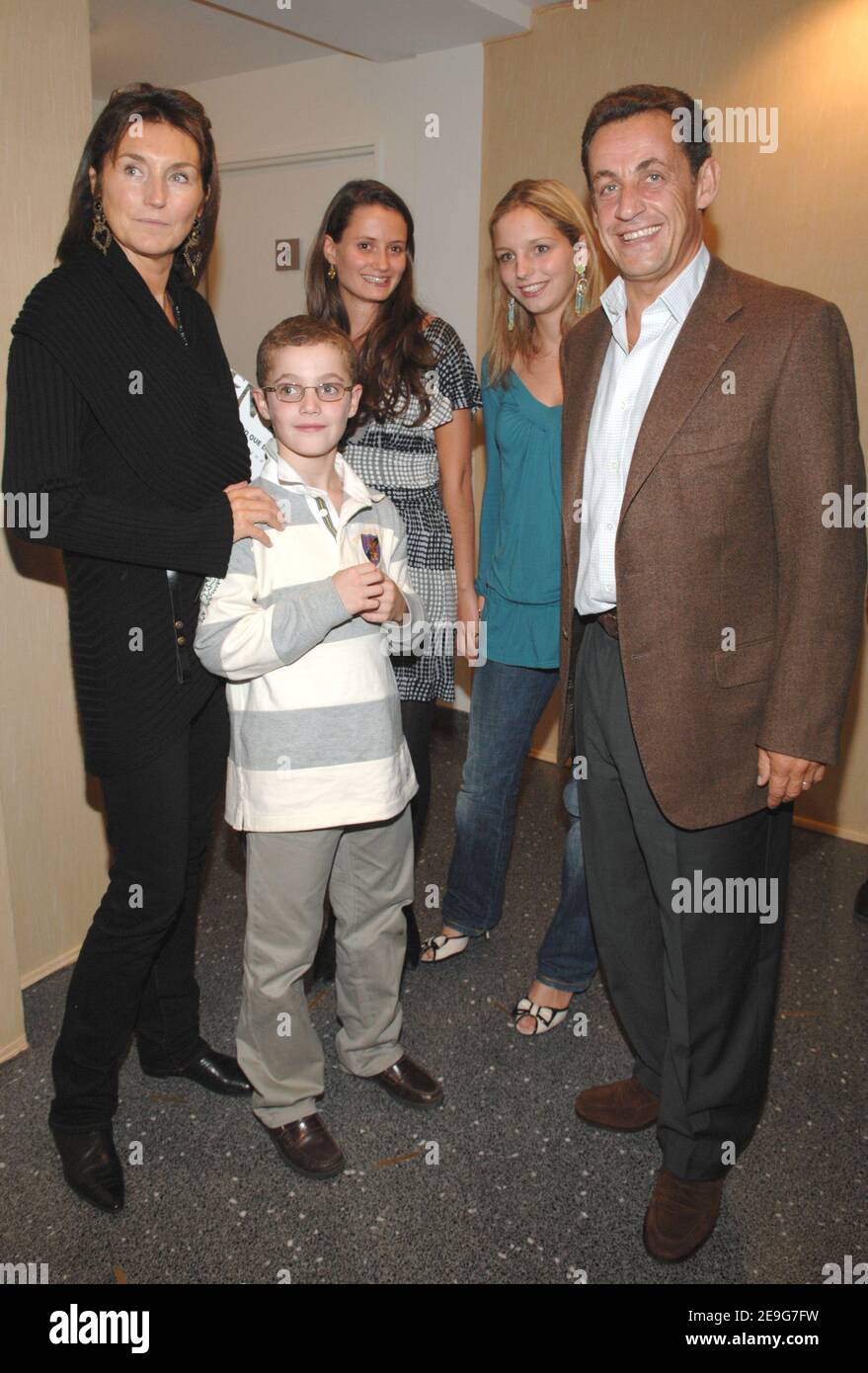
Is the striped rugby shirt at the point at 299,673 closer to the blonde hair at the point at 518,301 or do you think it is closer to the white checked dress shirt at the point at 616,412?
the white checked dress shirt at the point at 616,412

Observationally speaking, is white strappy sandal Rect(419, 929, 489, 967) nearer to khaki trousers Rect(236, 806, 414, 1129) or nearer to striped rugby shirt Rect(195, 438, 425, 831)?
khaki trousers Rect(236, 806, 414, 1129)

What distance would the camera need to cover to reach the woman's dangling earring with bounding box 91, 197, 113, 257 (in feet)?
5.24

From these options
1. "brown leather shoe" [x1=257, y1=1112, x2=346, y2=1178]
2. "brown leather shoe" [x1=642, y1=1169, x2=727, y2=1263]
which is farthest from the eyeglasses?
"brown leather shoe" [x1=642, y1=1169, x2=727, y2=1263]

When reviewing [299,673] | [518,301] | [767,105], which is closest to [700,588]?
[299,673]

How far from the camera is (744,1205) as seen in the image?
187 cm

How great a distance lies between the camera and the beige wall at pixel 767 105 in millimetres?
3000

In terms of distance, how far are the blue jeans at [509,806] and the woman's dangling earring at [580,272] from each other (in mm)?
788

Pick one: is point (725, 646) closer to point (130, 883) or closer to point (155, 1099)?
point (130, 883)

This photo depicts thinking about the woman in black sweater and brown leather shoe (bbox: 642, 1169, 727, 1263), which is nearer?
the woman in black sweater

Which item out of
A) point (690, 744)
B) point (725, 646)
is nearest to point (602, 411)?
point (725, 646)

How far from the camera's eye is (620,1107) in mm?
2074

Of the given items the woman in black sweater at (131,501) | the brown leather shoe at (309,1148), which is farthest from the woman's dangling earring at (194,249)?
the brown leather shoe at (309,1148)

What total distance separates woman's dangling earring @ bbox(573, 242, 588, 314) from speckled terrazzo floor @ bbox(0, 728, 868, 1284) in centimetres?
161
